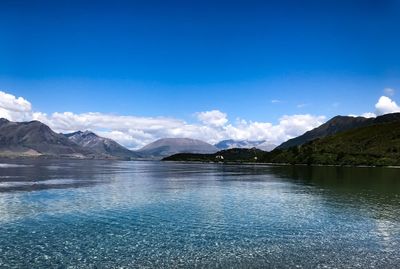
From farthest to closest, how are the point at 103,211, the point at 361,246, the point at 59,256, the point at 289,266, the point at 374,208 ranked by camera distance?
the point at 374,208 → the point at 103,211 → the point at 361,246 → the point at 59,256 → the point at 289,266

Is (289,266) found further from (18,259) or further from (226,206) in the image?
(226,206)

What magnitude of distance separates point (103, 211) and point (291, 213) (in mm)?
33338

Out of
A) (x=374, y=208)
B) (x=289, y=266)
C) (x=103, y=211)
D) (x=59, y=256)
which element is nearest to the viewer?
(x=289, y=266)

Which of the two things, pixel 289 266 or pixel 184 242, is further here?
pixel 184 242

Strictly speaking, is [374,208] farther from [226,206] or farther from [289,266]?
[289,266]

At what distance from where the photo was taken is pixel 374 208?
77375 millimetres

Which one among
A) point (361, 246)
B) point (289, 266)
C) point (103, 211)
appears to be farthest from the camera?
point (103, 211)

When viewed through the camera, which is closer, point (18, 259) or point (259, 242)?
point (18, 259)

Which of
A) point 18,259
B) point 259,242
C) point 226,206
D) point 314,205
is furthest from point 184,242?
point 314,205

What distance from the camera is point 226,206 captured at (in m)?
78.6

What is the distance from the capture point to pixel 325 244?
46781 mm

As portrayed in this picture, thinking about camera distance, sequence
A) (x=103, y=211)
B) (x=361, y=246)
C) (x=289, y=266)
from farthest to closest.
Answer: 1. (x=103, y=211)
2. (x=361, y=246)
3. (x=289, y=266)

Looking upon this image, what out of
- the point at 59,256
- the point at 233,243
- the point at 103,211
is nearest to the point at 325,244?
the point at 233,243

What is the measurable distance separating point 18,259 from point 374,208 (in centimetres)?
6484
